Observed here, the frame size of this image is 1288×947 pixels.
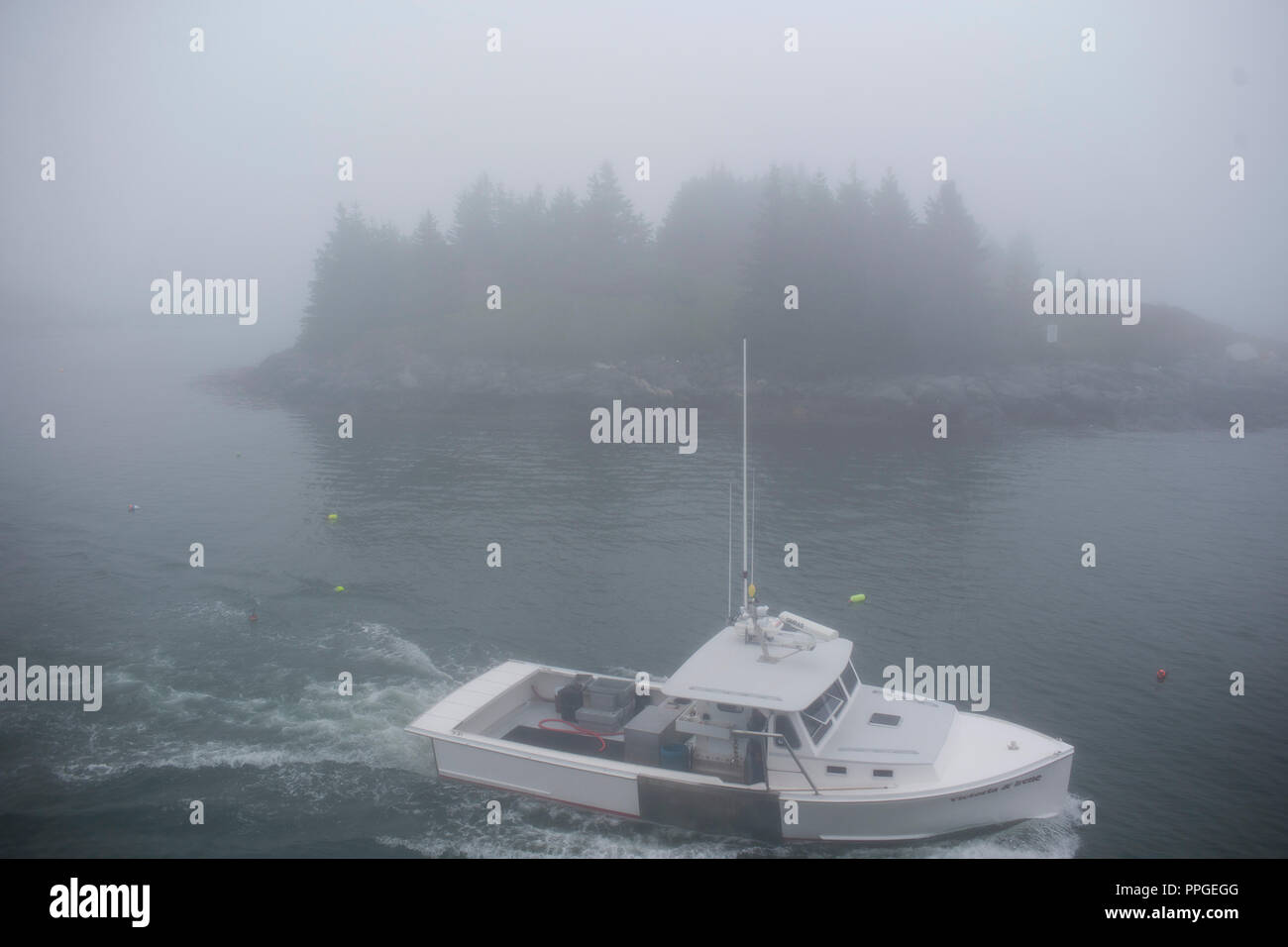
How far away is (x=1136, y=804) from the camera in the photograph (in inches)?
622

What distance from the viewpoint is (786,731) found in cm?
1443

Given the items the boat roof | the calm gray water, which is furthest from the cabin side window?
the calm gray water

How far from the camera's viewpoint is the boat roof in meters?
14.2

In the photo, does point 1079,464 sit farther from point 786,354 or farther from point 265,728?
point 265,728

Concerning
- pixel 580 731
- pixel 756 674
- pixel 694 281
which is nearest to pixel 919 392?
pixel 694 281

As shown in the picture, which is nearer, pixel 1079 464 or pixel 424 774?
pixel 424 774

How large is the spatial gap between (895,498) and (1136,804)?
23346mm

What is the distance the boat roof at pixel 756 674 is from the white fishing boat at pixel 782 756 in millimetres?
33

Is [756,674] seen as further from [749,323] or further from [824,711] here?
[749,323]

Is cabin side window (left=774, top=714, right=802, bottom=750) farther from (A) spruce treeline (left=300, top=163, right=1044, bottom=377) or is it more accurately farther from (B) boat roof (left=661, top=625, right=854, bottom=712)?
(A) spruce treeline (left=300, top=163, right=1044, bottom=377)

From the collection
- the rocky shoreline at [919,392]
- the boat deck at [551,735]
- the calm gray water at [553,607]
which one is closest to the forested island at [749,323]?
the rocky shoreline at [919,392]

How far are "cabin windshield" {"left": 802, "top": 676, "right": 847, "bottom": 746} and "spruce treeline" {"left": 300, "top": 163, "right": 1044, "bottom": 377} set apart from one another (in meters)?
51.1
